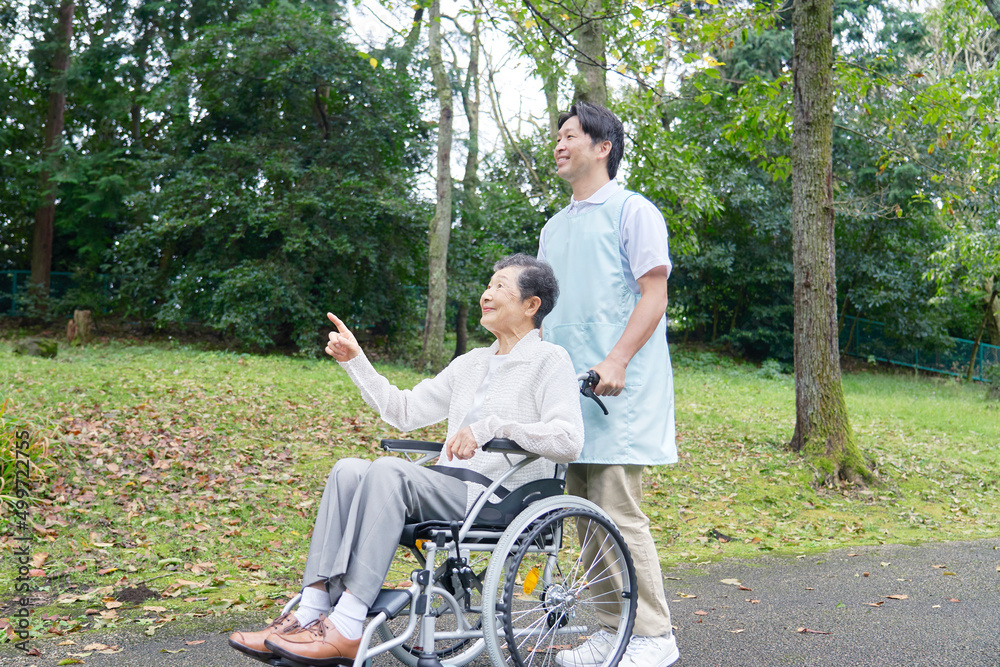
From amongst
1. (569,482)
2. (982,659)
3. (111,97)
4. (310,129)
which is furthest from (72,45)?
(982,659)

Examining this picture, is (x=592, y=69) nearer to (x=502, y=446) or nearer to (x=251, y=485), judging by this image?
(x=251, y=485)

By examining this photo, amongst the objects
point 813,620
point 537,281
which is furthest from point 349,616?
point 813,620

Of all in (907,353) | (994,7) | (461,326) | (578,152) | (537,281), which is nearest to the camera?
(537,281)

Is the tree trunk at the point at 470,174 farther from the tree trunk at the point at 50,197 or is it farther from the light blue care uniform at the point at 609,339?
the light blue care uniform at the point at 609,339

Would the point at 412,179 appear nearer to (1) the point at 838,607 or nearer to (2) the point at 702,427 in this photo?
(2) the point at 702,427

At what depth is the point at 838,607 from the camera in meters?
3.60

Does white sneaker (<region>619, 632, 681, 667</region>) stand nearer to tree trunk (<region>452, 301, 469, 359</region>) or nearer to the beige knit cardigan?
the beige knit cardigan

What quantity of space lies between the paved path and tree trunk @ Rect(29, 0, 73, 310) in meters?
15.2

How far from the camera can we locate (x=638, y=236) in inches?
107

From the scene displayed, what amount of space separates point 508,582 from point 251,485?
353 cm

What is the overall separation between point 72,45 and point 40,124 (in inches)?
82.5

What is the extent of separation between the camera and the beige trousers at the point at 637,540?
2.71 meters

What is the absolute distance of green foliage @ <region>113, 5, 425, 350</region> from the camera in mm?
12742

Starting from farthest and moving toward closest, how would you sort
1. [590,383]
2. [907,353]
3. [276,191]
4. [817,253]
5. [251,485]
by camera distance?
[907,353] → [276,191] → [817,253] → [251,485] → [590,383]
